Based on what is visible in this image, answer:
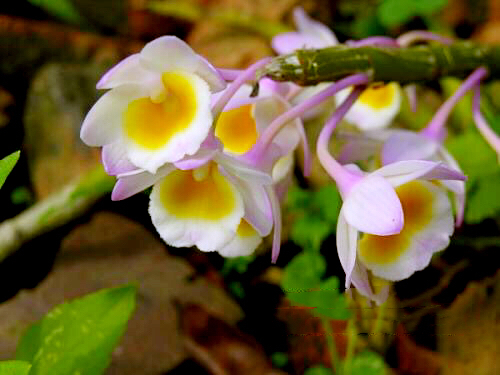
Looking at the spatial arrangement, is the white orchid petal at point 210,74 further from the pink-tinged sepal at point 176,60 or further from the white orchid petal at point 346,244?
the white orchid petal at point 346,244

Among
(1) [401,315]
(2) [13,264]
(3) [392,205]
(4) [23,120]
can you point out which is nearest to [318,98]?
(3) [392,205]

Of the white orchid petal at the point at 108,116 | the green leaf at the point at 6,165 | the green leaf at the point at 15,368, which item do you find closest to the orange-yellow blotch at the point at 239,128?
the white orchid petal at the point at 108,116

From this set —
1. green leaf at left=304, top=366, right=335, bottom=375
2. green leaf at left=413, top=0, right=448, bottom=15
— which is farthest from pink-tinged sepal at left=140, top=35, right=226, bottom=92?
green leaf at left=413, top=0, right=448, bottom=15

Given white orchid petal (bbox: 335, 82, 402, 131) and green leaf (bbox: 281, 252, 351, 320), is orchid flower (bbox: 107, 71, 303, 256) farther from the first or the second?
white orchid petal (bbox: 335, 82, 402, 131)

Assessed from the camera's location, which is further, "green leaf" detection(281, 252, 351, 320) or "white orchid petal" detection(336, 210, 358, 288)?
"green leaf" detection(281, 252, 351, 320)

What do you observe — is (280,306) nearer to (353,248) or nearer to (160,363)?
(160,363)

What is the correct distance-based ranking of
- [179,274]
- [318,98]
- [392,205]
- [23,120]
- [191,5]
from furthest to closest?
[191,5] < [23,120] < [179,274] < [318,98] < [392,205]

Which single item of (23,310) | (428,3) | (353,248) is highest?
(353,248)
